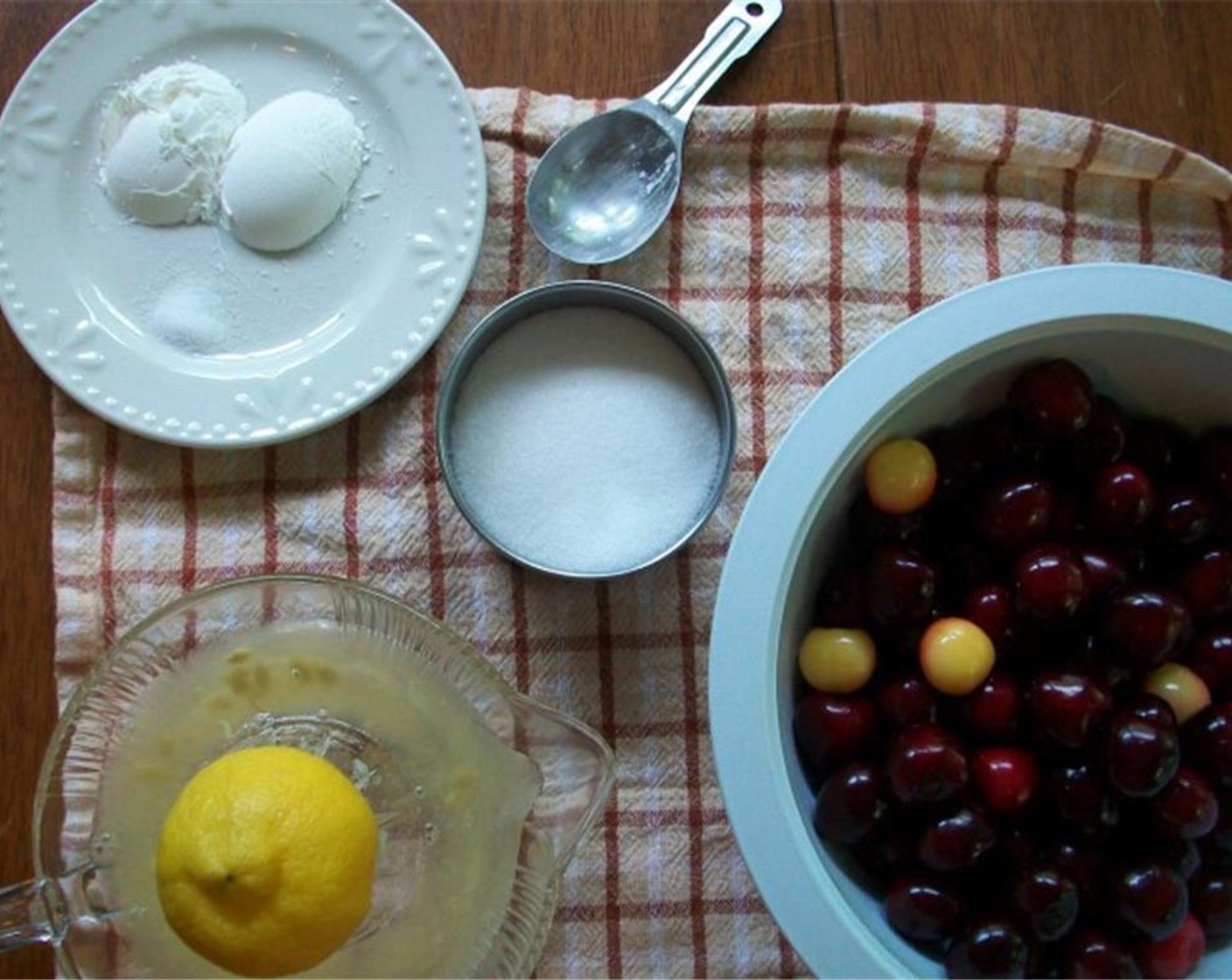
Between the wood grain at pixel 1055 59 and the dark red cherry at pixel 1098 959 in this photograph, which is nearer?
the dark red cherry at pixel 1098 959

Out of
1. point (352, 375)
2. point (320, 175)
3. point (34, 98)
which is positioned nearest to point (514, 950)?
point (352, 375)

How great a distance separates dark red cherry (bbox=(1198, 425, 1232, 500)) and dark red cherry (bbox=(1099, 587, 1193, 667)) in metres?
0.07

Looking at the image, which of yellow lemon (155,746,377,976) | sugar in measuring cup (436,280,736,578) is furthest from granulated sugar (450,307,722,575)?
yellow lemon (155,746,377,976)

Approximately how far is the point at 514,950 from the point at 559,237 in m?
0.42

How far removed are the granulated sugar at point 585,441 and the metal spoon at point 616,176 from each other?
5 centimetres

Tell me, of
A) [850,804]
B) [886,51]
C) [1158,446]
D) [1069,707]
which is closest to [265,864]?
[850,804]

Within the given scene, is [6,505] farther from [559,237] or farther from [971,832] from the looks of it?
[971,832]

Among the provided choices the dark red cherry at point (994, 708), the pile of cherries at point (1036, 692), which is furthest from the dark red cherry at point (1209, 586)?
the dark red cherry at point (994, 708)

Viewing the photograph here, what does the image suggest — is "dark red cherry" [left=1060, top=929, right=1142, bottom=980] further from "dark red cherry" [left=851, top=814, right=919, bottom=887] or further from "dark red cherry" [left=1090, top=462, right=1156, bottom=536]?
"dark red cherry" [left=1090, top=462, right=1156, bottom=536]

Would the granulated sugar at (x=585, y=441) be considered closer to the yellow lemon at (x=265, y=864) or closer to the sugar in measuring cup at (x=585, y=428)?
the sugar in measuring cup at (x=585, y=428)

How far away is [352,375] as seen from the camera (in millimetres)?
800

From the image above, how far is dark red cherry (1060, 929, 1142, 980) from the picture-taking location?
626mm

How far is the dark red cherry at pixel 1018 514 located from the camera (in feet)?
2.15

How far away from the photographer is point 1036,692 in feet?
2.10
